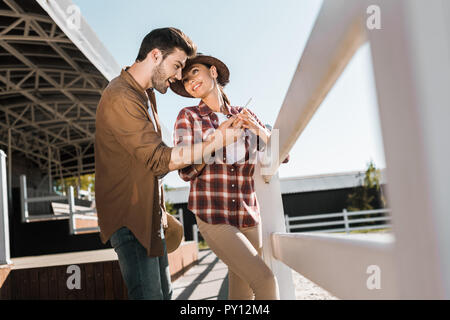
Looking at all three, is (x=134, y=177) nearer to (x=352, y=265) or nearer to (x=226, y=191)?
(x=226, y=191)

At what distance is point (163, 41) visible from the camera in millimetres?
1395

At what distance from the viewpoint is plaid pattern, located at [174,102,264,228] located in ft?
4.98

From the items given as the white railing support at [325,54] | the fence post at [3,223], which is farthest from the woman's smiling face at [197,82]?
the fence post at [3,223]

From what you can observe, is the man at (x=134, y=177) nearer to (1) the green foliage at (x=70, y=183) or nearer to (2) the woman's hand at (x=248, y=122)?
(2) the woman's hand at (x=248, y=122)

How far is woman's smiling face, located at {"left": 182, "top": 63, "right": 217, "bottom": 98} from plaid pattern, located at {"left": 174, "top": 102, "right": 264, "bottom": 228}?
13 cm

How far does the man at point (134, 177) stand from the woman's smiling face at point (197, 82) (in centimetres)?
52

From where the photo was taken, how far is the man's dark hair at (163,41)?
1.39 metres

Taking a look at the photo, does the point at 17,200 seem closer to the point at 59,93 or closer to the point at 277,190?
the point at 59,93

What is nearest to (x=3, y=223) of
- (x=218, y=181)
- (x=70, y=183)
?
(x=218, y=181)

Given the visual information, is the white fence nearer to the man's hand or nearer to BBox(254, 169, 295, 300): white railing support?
the man's hand

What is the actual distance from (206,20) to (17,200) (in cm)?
663

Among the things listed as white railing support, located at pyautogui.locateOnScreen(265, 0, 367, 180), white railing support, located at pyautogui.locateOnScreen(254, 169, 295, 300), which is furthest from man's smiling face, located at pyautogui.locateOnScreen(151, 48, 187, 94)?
white railing support, located at pyautogui.locateOnScreen(265, 0, 367, 180)
